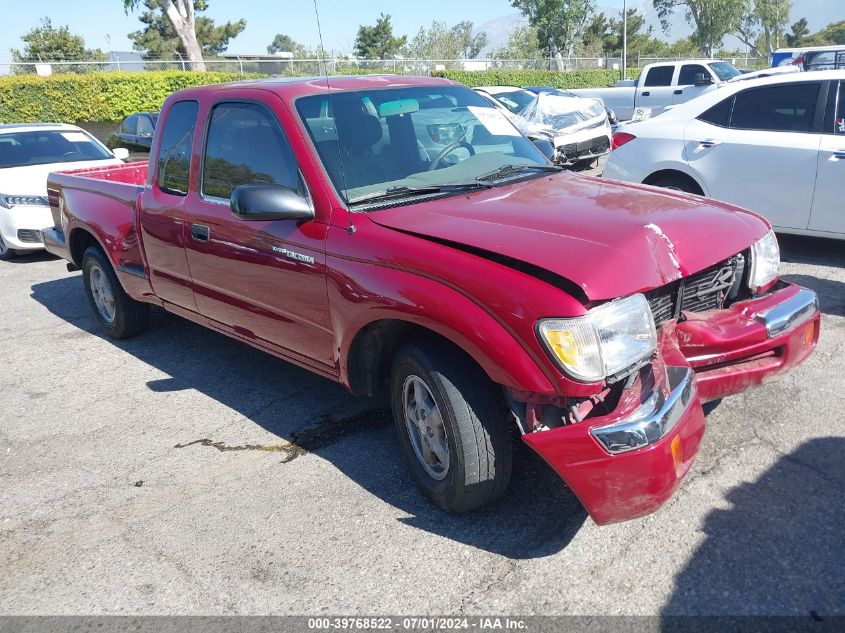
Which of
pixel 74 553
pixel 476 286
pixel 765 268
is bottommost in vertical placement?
pixel 74 553

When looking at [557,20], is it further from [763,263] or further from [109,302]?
[763,263]

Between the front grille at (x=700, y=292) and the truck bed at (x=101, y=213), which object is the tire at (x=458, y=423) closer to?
the front grille at (x=700, y=292)

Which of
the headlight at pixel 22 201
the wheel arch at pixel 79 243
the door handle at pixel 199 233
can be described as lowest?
the headlight at pixel 22 201

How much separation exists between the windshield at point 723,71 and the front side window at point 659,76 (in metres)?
1.25

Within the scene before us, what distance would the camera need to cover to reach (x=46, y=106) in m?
21.8

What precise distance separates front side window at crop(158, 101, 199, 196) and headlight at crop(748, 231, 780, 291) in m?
3.23

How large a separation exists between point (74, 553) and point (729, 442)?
3.14m

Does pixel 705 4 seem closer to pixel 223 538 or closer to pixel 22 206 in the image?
pixel 22 206

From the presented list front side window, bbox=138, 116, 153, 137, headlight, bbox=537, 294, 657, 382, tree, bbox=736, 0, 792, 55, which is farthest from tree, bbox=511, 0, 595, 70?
headlight, bbox=537, 294, 657, 382

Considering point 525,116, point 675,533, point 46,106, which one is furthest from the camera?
point 46,106

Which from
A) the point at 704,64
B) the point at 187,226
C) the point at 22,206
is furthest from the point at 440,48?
the point at 187,226

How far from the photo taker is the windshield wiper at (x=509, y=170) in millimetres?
3993

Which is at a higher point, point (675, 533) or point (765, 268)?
point (765, 268)

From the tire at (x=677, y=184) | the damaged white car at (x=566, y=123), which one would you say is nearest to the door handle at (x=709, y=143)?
the tire at (x=677, y=184)
